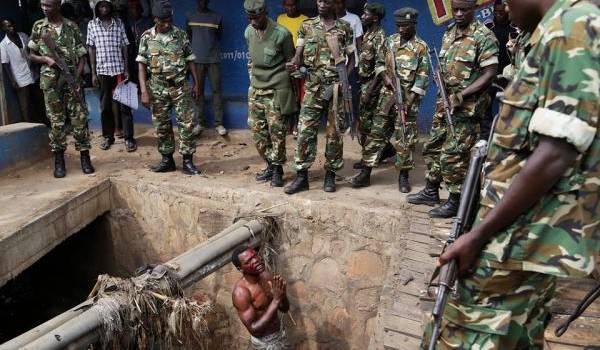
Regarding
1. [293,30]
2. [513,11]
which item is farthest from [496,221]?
[293,30]

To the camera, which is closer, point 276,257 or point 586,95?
point 586,95

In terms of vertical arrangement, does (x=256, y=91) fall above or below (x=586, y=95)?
below

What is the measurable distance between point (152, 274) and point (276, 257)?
1567 millimetres

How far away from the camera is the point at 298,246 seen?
218 inches

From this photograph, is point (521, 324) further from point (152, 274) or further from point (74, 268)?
point (74, 268)

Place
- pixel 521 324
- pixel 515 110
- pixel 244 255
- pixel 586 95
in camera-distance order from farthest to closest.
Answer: pixel 244 255
pixel 521 324
pixel 515 110
pixel 586 95

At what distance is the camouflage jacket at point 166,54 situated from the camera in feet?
18.8

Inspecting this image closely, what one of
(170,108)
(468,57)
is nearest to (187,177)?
(170,108)

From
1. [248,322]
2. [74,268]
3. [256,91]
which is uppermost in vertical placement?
[256,91]

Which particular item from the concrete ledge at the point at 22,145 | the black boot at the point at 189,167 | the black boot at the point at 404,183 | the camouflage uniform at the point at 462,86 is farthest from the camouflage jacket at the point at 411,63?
the concrete ledge at the point at 22,145

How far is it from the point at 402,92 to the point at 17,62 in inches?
232

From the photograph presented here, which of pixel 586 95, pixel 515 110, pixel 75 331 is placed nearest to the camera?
pixel 586 95

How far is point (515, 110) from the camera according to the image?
5.26 feet

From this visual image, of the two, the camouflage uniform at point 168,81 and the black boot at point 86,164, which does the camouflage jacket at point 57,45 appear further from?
the black boot at point 86,164
